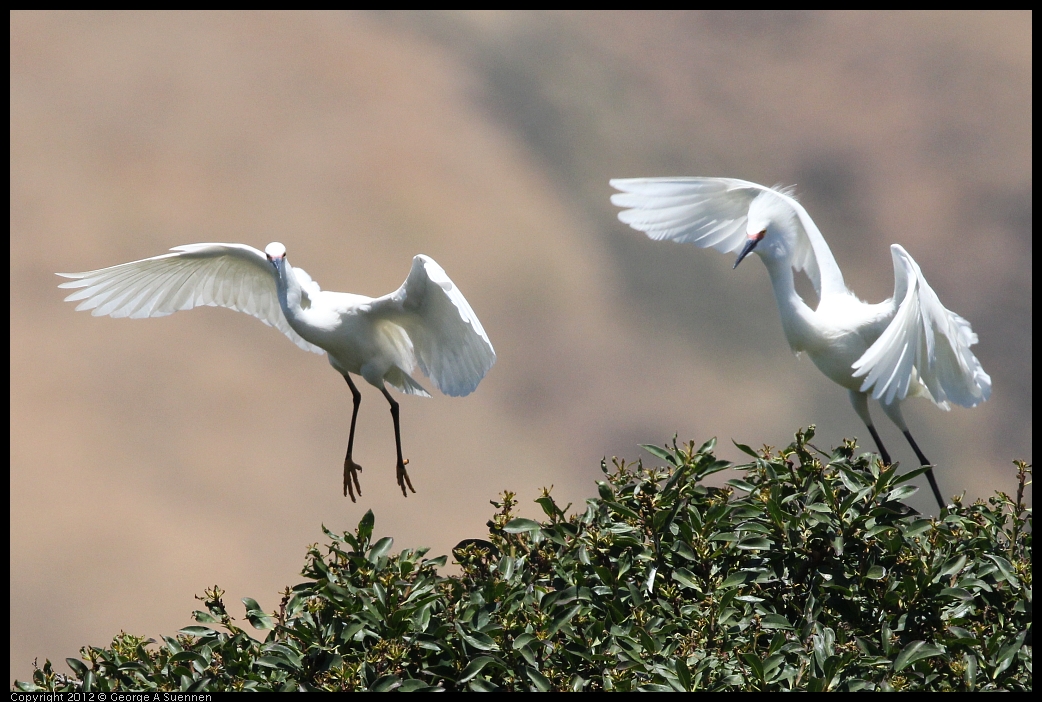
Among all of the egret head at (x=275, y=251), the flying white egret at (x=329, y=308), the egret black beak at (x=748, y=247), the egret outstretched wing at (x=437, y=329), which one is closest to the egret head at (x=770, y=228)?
Result: the egret black beak at (x=748, y=247)

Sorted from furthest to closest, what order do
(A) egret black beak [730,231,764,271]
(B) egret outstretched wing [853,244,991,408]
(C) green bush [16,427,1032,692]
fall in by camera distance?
(A) egret black beak [730,231,764,271] < (B) egret outstretched wing [853,244,991,408] < (C) green bush [16,427,1032,692]

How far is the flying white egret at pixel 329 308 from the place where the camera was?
154 inches

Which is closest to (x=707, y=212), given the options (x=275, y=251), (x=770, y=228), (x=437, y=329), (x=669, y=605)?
(x=770, y=228)

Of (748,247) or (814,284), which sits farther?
(814,284)

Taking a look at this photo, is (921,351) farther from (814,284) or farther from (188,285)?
(188,285)

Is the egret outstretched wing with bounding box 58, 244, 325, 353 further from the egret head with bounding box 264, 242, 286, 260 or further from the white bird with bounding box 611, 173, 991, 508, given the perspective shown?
the white bird with bounding box 611, 173, 991, 508

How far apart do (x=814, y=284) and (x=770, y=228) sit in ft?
1.88

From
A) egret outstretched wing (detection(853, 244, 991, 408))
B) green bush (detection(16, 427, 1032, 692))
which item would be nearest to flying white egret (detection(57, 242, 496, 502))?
green bush (detection(16, 427, 1032, 692))

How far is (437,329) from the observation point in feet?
13.1

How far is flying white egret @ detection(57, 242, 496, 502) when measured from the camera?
3.91m

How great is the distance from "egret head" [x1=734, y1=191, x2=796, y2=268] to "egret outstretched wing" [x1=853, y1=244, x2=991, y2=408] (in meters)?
0.59

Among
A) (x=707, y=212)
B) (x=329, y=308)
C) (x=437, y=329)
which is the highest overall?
(x=707, y=212)

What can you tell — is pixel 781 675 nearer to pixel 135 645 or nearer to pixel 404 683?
pixel 404 683

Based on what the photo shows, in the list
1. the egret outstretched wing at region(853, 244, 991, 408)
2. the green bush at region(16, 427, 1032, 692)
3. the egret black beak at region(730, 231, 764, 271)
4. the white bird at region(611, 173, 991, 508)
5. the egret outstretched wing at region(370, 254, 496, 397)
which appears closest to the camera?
the green bush at region(16, 427, 1032, 692)
